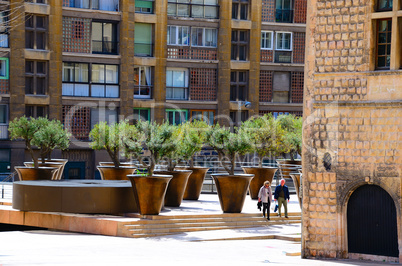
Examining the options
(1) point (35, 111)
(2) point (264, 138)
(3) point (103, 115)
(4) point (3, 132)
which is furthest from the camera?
(3) point (103, 115)

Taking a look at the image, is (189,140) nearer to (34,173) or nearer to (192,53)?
(34,173)

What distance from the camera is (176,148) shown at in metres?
25.6

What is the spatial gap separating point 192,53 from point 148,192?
26616 millimetres

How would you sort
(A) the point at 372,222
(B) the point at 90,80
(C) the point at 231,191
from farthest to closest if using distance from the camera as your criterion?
(B) the point at 90,80
(C) the point at 231,191
(A) the point at 372,222

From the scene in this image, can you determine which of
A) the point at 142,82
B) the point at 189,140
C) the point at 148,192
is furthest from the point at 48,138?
the point at 142,82

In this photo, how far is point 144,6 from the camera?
1880 inches

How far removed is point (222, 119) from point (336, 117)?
3125 centimetres

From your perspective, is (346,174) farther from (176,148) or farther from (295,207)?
(295,207)

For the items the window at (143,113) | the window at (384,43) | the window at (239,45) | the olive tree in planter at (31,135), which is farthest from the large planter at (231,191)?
the window at (239,45)

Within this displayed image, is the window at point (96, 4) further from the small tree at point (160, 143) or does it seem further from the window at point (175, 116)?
the small tree at point (160, 143)

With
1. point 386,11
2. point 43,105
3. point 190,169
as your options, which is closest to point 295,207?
point 190,169

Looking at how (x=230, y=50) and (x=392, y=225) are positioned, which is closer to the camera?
(x=392, y=225)

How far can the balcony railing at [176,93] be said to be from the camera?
4862cm

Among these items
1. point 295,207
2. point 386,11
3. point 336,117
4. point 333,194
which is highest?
point 386,11
